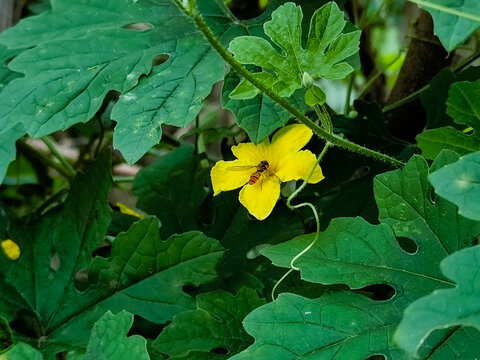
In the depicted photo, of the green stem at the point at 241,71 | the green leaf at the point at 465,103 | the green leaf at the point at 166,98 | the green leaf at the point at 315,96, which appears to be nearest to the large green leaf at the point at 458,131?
the green leaf at the point at 465,103

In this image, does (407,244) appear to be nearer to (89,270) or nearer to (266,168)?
(266,168)

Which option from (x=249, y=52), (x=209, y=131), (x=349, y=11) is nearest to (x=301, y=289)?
(x=249, y=52)

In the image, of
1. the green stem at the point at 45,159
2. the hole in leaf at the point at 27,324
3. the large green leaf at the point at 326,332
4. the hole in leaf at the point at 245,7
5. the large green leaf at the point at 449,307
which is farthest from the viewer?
the hole in leaf at the point at 245,7

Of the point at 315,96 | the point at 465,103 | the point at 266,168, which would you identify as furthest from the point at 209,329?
the point at 465,103

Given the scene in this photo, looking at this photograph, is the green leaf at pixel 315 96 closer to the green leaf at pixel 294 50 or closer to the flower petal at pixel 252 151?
the green leaf at pixel 294 50

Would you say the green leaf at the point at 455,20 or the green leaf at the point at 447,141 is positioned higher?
the green leaf at the point at 455,20
